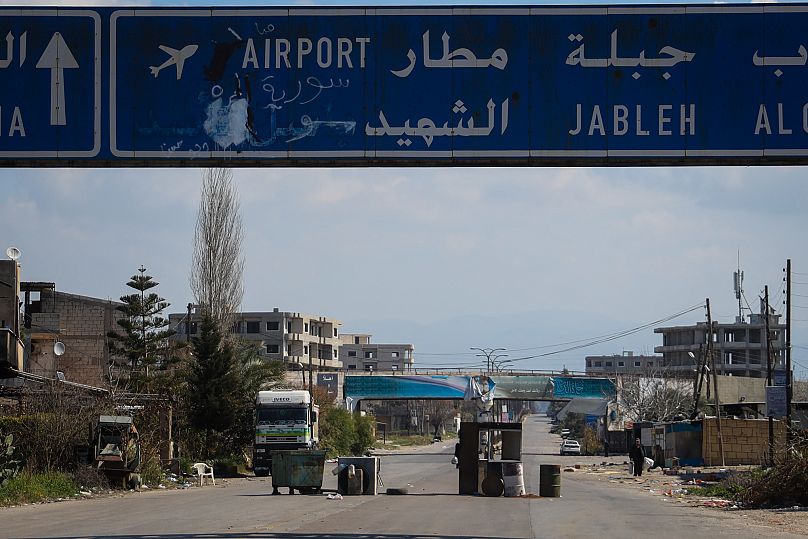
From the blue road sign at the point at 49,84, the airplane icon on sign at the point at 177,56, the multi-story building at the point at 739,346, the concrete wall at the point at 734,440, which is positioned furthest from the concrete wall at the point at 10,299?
the multi-story building at the point at 739,346

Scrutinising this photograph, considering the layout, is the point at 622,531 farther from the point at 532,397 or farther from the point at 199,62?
the point at 532,397

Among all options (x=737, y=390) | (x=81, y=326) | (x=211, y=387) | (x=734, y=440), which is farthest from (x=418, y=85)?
(x=737, y=390)

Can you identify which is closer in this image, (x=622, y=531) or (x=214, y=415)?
(x=622, y=531)

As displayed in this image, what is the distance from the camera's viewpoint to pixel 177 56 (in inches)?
590

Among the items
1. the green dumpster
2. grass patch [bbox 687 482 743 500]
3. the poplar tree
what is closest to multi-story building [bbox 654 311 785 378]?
the poplar tree

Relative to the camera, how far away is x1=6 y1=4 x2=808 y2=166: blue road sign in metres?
14.9

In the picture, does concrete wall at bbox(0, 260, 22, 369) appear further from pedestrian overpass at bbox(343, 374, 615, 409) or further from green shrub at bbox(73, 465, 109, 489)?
pedestrian overpass at bbox(343, 374, 615, 409)

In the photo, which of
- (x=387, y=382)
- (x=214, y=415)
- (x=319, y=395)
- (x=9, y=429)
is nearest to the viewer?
(x=9, y=429)

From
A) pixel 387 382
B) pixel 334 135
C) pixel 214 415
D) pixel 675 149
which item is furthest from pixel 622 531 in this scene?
pixel 387 382

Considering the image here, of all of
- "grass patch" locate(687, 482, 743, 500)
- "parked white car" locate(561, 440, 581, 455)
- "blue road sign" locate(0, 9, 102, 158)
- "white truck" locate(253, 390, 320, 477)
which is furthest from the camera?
"parked white car" locate(561, 440, 581, 455)

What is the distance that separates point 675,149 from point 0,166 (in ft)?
29.6

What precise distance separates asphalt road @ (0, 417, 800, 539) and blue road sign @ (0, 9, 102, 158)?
23.3 feet

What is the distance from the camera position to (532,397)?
99312 mm

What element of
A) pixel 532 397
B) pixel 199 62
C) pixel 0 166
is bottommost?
pixel 532 397
